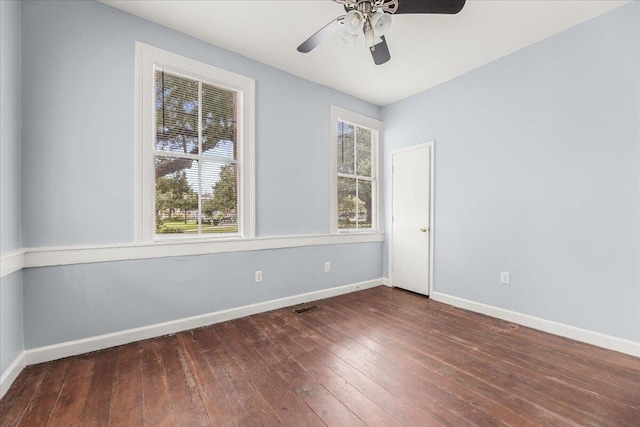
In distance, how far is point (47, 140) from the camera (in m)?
2.06

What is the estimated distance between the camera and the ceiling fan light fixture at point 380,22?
5.99 ft

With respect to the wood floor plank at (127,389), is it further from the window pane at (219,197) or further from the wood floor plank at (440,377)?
the wood floor plank at (440,377)

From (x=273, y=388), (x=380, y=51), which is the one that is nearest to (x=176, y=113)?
(x=380, y=51)

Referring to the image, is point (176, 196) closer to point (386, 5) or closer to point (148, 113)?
point (148, 113)

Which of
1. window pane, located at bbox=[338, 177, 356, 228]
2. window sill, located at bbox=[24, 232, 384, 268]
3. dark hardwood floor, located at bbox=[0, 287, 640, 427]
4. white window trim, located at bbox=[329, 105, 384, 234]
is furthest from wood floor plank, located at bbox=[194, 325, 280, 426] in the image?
window pane, located at bbox=[338, 177, 356, 228]

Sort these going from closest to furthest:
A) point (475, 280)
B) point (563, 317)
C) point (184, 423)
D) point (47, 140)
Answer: point (184, 423) < point (47, 140) < point (563, 317) < point (475, 280)

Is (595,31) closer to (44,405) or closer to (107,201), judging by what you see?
(107,201)

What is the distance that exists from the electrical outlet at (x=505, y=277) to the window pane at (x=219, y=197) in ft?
9.55

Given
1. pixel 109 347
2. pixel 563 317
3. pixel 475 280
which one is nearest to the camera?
pixel 109 347

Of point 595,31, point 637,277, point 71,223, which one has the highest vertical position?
point 595,31

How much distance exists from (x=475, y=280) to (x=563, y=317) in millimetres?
805

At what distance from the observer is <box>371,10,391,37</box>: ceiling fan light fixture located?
1825mm

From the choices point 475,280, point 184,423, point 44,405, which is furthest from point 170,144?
point 475,280

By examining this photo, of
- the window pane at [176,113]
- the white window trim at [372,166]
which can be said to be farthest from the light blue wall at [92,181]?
the white window trim at [372,166]
